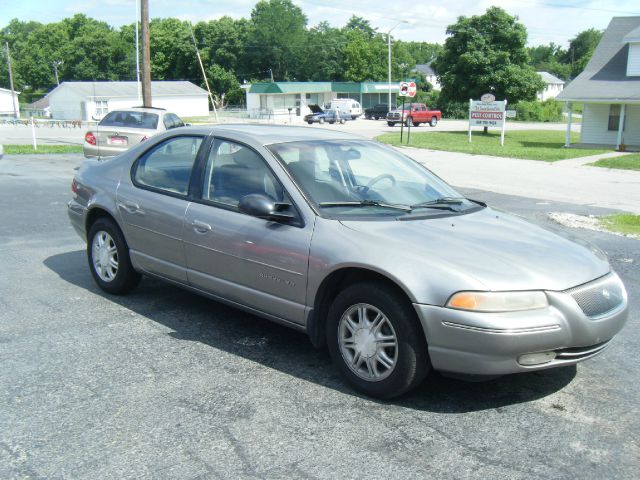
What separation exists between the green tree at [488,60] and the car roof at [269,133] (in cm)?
4014

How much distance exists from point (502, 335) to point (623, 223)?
27.5 ft

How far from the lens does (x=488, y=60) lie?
42.7 meters

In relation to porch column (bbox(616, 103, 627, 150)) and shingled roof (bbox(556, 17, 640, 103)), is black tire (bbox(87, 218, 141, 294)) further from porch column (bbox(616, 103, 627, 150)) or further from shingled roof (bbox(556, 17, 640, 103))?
porch column (bbox(616, 103, 627, 150))

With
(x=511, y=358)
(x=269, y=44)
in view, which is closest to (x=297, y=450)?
(x=511, y=358)

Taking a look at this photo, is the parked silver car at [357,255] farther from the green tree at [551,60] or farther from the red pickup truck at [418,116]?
the green tree at [551,60]

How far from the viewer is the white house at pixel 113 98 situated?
68625 millimetres

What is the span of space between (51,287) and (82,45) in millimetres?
109963

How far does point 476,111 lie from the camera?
33719mm

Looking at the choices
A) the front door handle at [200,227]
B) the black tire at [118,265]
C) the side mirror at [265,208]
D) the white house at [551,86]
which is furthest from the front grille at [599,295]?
the white house at [551,86]

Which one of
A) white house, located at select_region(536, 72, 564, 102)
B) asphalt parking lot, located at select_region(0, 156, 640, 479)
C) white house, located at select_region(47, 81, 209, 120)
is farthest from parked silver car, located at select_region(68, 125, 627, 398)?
white house, located at select_region(536, 72, 564, 102)

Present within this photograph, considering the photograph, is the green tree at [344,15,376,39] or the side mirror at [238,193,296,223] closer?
the side mirror at [238,193,296,223]

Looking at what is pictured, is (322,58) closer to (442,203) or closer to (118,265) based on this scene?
(118,265)

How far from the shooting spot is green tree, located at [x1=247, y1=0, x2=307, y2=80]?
10362 cm

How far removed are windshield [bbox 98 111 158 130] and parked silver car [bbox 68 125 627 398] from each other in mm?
11268
